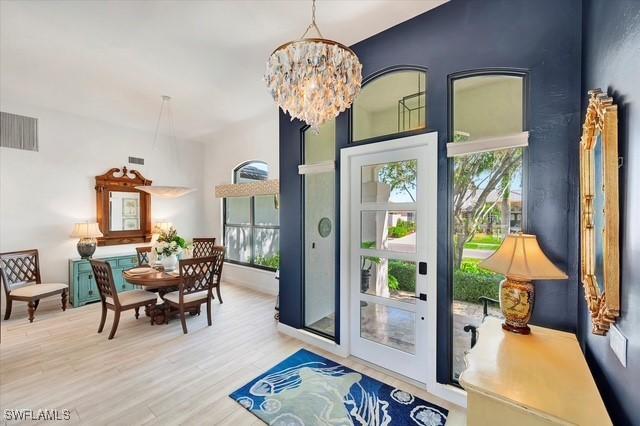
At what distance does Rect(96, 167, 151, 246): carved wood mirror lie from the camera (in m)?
5.15

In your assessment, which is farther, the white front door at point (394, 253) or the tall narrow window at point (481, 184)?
the white front door at point (394, 253)

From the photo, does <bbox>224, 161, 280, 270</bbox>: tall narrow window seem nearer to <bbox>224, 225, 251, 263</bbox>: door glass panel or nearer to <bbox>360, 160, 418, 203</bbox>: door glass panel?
<bbox>224, 225, 251, 263</bbox>: door glass panel

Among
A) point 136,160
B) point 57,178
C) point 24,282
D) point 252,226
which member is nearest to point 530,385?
point 252,226

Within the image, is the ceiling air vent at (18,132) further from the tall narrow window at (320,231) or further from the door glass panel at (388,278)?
the door glass panel at (388,278)

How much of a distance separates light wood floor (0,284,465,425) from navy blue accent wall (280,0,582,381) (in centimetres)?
107

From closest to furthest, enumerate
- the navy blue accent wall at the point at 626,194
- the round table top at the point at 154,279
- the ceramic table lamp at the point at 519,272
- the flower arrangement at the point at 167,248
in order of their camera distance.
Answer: the navy blue accent wall at the point at 626,194 → the ceramic table lamp at the point at 519,272 → the round table top at the point at 154,279 → the flower arrangement at the point at 167,248

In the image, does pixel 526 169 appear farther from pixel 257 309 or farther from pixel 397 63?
pixel 257 309

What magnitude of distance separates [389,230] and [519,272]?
3.93 feet

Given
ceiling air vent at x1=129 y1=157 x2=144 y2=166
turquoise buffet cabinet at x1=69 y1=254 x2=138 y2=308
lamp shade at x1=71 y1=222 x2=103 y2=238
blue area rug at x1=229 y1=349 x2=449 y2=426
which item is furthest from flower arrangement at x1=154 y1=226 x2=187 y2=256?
blue area rug at x1=229 y1=349 x2=449 y2=426

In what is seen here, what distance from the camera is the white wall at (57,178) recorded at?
13.9ft

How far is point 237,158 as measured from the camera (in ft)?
19.7

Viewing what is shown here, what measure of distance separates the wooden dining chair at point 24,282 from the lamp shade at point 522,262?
572 centimetres

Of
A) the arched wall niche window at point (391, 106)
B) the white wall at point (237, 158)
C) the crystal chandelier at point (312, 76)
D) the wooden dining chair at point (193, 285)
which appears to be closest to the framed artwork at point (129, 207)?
the white wall at point (237, 158)

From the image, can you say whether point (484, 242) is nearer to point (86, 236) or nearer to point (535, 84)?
point (535, 84)
